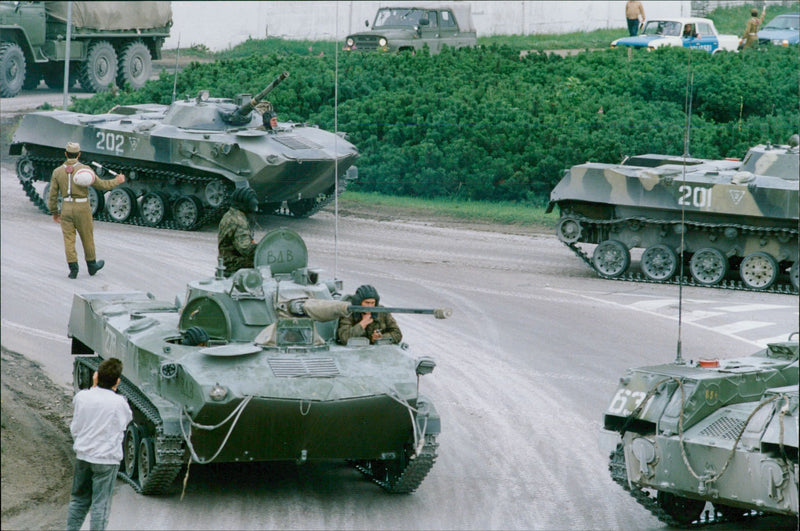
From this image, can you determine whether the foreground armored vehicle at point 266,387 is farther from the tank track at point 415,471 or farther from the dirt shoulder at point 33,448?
the dirt shoulder at point 33,448

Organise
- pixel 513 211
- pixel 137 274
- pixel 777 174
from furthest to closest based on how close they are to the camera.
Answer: pixel 513 211 → pixel 777 174 → pixel 137 274


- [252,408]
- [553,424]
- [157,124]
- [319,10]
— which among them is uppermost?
[319,10]

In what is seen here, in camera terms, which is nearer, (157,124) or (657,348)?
(657,348)

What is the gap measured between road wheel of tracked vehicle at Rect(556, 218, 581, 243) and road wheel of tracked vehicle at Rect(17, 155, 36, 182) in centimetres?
928

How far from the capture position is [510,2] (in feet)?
139

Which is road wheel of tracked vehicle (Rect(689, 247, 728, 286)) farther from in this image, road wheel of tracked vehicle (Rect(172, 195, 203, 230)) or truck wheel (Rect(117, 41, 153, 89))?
truck wheel (Rect(117, 41, 153, 89))

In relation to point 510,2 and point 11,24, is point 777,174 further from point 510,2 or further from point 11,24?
point 510,2

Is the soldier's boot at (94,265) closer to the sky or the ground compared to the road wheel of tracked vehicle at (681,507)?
closer to the sky

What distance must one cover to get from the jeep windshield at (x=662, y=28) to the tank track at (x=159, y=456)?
2794 centimetres

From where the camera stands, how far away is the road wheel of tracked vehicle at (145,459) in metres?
11.5

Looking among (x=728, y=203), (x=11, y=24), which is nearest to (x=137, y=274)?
(x=728, y=203)

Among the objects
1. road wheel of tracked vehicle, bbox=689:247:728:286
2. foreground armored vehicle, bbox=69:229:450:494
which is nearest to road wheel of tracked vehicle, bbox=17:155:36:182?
road wheel of tracked vehicle, bbox=689:247:728:286

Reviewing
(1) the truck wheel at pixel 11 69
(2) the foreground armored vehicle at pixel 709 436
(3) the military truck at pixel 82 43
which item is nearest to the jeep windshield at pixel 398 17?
(3) the military truck at pixel 82 43

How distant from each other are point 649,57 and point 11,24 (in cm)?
1443
